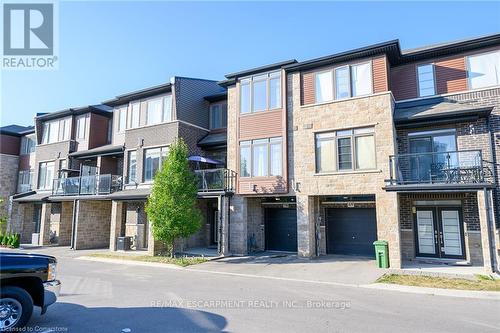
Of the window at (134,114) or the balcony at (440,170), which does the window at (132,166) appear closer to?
the window at (134,114)

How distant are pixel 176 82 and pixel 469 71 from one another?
50.3 feet

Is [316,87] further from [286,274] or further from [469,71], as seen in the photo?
[286,274]

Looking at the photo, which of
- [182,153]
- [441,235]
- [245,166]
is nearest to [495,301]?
[441,235]

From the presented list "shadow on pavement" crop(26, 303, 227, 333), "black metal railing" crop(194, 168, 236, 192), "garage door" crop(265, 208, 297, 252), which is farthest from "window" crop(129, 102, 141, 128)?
"shadow on pavement" crop(26, 303, 227, 333)

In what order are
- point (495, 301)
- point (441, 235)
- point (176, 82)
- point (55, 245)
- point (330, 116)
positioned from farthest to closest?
point (55, 245), point (176, 82), point (330, 116), point (441, 235), point (495, 301)

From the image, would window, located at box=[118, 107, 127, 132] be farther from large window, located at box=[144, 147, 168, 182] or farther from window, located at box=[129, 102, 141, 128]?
large window, located at box=[144, 147, 168, 182]

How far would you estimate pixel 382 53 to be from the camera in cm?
1502

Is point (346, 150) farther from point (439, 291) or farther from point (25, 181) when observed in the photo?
point (25, 181)

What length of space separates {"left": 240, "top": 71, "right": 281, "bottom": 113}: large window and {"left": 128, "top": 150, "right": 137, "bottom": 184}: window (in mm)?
7751

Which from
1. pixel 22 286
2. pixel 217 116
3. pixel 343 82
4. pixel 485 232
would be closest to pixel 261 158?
pixel 343 82

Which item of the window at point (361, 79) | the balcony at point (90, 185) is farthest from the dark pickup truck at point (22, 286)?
the balcony at point (90, 185)

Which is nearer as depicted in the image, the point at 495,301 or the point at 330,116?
the point at 495,301

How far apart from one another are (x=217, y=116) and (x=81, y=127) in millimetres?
11272

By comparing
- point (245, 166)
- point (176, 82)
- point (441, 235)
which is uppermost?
point (176, 82)
